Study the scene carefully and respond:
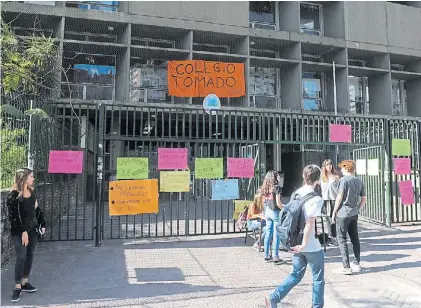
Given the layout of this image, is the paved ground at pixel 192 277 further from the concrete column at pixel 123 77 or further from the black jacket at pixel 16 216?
the concrete column at pixel 123 77

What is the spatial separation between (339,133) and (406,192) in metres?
2.54

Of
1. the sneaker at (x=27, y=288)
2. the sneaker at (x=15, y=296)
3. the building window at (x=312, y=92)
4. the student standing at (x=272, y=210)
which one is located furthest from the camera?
the building window at (x=312, y=92)

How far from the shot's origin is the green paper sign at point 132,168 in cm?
753

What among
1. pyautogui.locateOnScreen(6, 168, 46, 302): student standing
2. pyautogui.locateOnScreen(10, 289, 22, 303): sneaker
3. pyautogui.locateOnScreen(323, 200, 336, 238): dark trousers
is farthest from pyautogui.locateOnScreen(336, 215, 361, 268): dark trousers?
pyautogui.locateOnScreen(10, 289, 22, 303): sneaker

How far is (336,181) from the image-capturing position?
24.4 ft

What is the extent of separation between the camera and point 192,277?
5621mm

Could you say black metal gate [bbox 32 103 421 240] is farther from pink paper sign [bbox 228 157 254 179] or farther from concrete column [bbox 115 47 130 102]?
concrete column [bbox 115 47 130 102]

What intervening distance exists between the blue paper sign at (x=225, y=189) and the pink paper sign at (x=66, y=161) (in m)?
2.87

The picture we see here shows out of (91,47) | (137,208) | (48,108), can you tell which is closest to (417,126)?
(137,208)

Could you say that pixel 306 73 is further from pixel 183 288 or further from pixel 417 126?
pixel 183 288

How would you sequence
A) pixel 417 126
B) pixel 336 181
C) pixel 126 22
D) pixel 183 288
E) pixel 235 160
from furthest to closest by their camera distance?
pixel 126 22 → pixel 417 126 → pixel 235 160 → pixel 336 181 → pixel 183 288

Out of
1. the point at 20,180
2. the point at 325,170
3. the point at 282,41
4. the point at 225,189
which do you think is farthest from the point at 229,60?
the point at 20,180

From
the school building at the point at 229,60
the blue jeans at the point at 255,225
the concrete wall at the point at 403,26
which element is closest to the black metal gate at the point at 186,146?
the blue jeans at the point at 255,225

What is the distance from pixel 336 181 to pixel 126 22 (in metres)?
12.4
